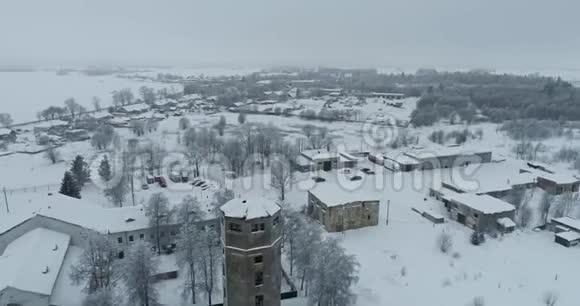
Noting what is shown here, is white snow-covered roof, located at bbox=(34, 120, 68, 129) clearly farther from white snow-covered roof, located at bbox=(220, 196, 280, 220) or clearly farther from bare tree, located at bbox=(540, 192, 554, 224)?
bare tree, located at bbox=(540, 192, 554, 224)

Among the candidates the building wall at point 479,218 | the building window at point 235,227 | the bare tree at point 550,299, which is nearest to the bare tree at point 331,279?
the building window at point 235,227

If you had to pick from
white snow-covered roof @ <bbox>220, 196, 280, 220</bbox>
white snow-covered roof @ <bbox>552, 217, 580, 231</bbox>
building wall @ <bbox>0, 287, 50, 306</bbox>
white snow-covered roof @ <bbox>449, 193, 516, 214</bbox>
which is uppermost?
white snow-covered roof @ <bbox>220, 196, 280, 220</bbox>

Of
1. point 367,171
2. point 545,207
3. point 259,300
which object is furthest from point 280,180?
point 259,300

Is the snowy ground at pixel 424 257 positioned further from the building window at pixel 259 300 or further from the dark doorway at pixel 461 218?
the building window at pixel 259 300

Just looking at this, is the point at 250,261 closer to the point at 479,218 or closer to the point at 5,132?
the point at 479,218

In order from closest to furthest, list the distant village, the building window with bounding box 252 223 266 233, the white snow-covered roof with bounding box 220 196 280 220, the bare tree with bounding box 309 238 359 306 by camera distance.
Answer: the white snow-covered roof with bounding box 220 196 280 220, the building window with bounding box 252 223 266 233, the distant village, the bare tree with bounding box 309 238 359 306

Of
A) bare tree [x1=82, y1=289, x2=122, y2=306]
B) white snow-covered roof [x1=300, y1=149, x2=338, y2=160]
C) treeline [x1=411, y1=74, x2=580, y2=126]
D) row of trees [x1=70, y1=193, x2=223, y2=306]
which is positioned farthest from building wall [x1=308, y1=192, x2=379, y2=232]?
treeline [x1=411, y1=74, x2=580, y2=126]

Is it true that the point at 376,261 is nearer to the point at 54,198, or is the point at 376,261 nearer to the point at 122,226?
the point at 122,226
